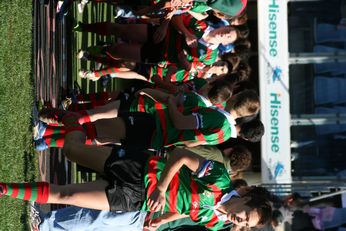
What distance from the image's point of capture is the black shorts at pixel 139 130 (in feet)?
21.1

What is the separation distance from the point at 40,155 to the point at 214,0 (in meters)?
2.99

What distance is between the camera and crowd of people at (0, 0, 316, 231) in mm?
5250

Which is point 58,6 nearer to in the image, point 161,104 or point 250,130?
point 161,104

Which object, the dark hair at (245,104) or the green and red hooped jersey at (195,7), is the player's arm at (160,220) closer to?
the dark hair at (245,104)

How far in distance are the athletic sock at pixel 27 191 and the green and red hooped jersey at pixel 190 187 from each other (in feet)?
2.95

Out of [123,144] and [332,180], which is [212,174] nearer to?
[123,144]

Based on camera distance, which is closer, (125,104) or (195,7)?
(125,104)

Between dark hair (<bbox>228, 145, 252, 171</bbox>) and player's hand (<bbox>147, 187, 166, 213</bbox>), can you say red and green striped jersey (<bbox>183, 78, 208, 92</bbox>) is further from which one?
player's hand (<bbox>147, 187, 166, 213</bbox>)

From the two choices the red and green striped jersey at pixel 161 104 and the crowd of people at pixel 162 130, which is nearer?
the crowd of people at pixel 162 130

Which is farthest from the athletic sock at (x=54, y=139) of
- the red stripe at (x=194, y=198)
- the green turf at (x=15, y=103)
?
the red stripe at (x=194, y=198)

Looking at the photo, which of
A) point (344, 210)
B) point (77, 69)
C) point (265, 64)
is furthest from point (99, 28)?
point (344, 210)

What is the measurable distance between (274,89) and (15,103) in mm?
5624

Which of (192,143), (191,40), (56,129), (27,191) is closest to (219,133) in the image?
(192,143)

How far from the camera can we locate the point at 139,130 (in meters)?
6.45
